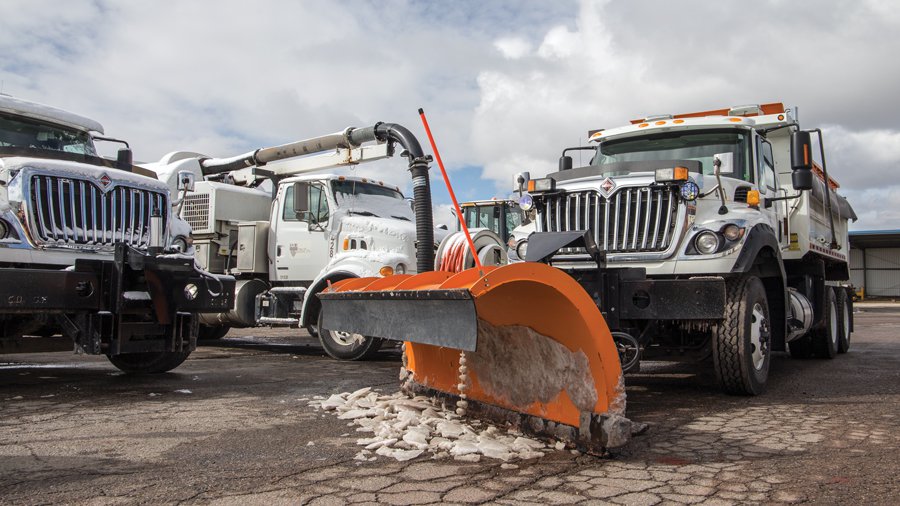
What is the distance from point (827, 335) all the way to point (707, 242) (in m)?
4.88

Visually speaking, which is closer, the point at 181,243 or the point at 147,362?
the point at 181,243

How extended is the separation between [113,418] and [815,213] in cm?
784

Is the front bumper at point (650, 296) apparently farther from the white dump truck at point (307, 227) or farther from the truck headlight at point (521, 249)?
the white dump truck at point (307, 227)

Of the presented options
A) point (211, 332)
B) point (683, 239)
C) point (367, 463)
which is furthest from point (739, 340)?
point (211, 332)

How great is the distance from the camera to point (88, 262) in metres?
6.04

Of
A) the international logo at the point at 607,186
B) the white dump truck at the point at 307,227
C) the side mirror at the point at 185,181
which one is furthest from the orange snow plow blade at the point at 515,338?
the white dump truck at the point at 307,227

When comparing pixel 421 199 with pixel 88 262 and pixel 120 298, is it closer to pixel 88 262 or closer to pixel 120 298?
pixel 120 298

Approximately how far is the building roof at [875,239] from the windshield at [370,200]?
34.3 metres

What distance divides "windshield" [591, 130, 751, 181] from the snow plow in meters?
2.96

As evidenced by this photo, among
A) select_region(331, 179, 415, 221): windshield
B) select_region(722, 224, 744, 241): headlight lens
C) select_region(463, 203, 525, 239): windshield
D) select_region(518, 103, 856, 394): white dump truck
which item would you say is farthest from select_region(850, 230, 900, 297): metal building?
select_region(722, 224, 744, 241): headlight lens

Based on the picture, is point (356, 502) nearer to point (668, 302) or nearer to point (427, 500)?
point (427, 500)

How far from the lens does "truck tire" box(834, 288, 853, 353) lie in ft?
34.9

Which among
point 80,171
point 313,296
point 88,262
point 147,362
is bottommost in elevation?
point 147,362

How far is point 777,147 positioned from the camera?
9039 millimetres
